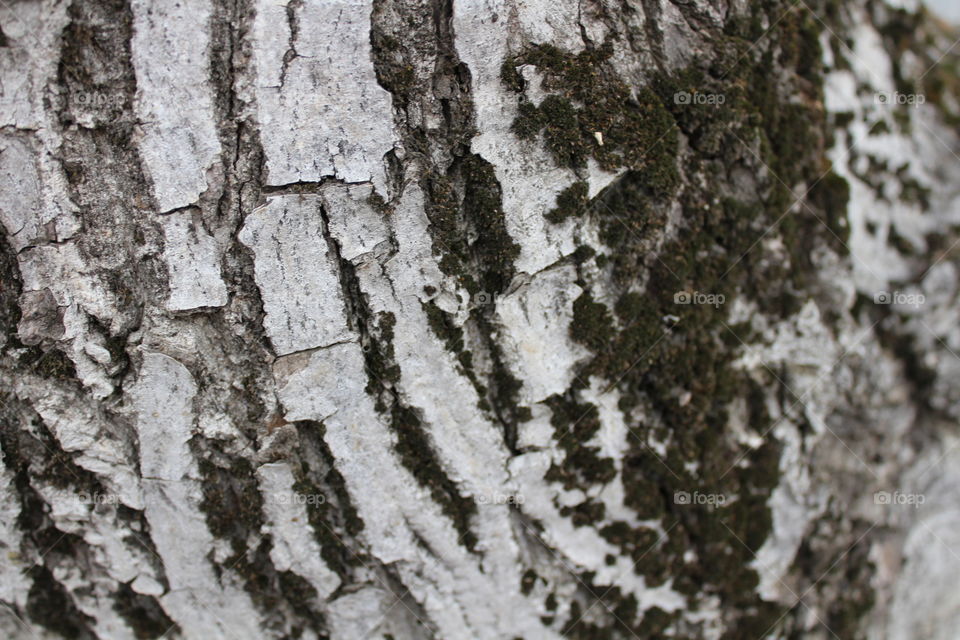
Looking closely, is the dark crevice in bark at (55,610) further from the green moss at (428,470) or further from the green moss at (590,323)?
the green moss at (590,323)

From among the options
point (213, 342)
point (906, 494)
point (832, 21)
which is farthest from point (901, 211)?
point (213, 342)

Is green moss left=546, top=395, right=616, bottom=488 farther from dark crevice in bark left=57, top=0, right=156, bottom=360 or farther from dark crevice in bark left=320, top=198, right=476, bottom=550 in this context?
dark crevice in bark left=57, top=0, right=156, bottom=360

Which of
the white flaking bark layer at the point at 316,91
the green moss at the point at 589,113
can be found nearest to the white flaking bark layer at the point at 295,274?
the white flaking bark layer at the point at 316,91

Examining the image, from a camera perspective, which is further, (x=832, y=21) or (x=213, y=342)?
(x=832, y=21)

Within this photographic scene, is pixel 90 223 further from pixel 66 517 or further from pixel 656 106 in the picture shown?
pixel 656 106

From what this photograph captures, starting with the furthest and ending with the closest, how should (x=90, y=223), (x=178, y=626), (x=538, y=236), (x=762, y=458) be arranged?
(x=762, y=458) < (x=178, y=626) < (x=538, y=236) < (x=90, y=223)

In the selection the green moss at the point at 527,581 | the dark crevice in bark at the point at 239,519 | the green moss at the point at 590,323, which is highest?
the green moss at the point at 590,323

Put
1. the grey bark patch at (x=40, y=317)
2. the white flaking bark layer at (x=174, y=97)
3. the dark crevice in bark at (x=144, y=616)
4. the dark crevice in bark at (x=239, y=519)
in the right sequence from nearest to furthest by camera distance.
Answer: the white flaking bark layer at (x=174, y=97) < the grey bark patch at (x=40, y=317) < the dark crevice in bark at (x=239, y=519) < the dark crevice in bark at (x=144, y=616)

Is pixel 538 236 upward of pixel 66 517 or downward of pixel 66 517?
upward
